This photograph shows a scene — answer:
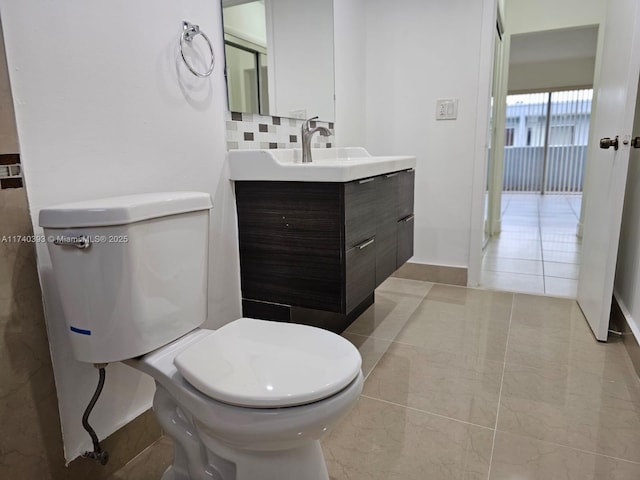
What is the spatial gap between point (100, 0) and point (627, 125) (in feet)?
6.08

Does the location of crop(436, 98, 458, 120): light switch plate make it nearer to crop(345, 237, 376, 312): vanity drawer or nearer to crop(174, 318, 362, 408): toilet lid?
crop(345, 237, 376, 312): vanity drawer

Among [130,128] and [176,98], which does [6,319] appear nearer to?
[130,128]

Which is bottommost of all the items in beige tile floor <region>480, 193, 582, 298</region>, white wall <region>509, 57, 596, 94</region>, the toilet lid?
beige tile floor <region>480, 193, 582, 298</region>

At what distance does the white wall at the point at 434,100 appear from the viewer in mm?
2486

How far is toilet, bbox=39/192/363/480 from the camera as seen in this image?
2.86ft

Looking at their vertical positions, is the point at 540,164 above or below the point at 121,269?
below

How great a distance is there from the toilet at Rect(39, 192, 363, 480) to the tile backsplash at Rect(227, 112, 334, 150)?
1.99 feet

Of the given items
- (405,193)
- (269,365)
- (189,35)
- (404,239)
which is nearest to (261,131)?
(189,35)

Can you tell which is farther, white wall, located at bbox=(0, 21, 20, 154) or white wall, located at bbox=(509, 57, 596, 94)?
white wall, located at bbox=(509, 57, 596, 94)

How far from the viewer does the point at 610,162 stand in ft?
6.19

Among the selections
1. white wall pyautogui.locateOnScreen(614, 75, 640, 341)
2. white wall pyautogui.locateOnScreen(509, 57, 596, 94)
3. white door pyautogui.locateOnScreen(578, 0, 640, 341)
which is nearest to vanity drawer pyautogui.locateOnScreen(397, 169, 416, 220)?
white door pyautogui.locateOnScreen(578, 0, 640, 341)

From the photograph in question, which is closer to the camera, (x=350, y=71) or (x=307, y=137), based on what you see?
(x=307, y=137)

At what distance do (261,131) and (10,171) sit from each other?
1.04 m

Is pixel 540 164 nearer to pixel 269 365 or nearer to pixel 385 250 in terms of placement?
pixel 385 250
